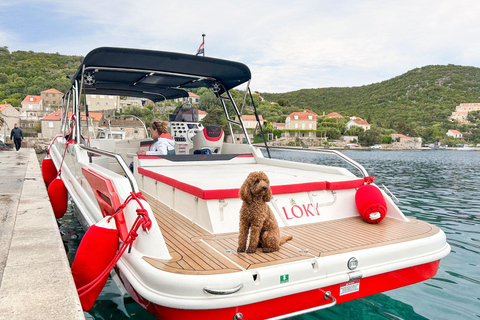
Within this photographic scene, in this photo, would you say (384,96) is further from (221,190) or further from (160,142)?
(221,190)

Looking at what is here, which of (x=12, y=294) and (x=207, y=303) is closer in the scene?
(x=207, y=303)

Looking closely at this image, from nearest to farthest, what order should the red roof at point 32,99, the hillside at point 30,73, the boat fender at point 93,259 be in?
the boat fender at point 93,259 → the red roof at point 32,99 → the hillside at point 30,73

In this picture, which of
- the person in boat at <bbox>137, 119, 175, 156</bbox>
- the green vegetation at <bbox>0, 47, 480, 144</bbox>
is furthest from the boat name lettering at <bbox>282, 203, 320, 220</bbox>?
the green vegetation at <bbox>0, 47, 480, 144</bbox>

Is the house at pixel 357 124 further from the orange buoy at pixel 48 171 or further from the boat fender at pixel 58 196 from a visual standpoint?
the boat fender at pixel 58 196

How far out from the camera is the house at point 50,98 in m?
93.6

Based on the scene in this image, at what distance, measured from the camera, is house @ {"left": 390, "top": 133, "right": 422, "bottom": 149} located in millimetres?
86875

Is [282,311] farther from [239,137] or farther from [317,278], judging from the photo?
[239,137]

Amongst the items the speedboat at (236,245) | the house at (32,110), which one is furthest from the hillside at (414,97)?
the speedboat at (236,245)

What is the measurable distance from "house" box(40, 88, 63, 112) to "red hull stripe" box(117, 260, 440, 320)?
102668 millimetres

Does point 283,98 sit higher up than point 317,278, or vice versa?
point 283,98

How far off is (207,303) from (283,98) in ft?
485

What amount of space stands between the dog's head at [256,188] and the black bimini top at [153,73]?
3.53 m

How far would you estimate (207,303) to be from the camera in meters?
2.09

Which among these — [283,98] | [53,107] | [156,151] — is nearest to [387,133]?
[283,98]
